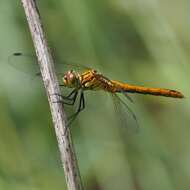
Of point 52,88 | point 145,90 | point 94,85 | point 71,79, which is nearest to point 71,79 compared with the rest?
point 71,79

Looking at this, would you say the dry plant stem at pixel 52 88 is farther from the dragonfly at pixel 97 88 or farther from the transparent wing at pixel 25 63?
the transparent wing at pixel 25 63

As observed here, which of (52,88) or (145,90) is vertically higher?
(145,90)

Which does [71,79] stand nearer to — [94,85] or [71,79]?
[71,79]

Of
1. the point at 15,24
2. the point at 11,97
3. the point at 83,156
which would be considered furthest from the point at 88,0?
the point at 83,156

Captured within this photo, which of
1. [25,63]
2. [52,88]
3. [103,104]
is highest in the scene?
[25,63]

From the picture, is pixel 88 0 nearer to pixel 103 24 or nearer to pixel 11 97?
pixel 103 24
